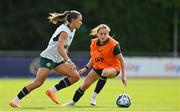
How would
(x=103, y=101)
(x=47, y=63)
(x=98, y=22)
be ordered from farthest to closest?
(x=98, y=22)
(x=103, y=101)
(x=47, y=63)

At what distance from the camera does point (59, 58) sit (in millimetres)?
16109

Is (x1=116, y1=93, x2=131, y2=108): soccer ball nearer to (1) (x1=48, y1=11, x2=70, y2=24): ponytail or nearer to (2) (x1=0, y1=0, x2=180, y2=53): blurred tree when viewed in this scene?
(1) (x1=48, y1=11, x2=70, y2=24): ponytail

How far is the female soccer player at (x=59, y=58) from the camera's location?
51.6 ft

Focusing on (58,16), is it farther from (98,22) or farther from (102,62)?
(98,22)

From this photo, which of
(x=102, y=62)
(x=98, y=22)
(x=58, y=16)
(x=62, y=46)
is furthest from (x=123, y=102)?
(x=98, y=22)

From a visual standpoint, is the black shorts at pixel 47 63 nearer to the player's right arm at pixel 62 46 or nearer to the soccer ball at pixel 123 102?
the player's right arm at pixel 62 46

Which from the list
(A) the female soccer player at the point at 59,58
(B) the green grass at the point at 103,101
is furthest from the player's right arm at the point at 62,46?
(B) the green grass at the point at 103,101

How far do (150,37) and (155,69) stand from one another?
1509 centimetres

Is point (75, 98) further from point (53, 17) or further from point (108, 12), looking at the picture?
point (108, 12)

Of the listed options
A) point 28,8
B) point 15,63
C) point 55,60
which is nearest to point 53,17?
point 55,60

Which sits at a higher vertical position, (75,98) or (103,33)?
(103,33)

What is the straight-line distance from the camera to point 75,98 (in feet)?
54.3

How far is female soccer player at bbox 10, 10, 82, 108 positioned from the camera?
1573 centimetres

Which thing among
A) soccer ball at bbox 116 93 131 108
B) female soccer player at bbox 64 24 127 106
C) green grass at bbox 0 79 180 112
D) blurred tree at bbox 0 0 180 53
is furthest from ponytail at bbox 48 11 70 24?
blurred tree at bbox 0 0 180 53
